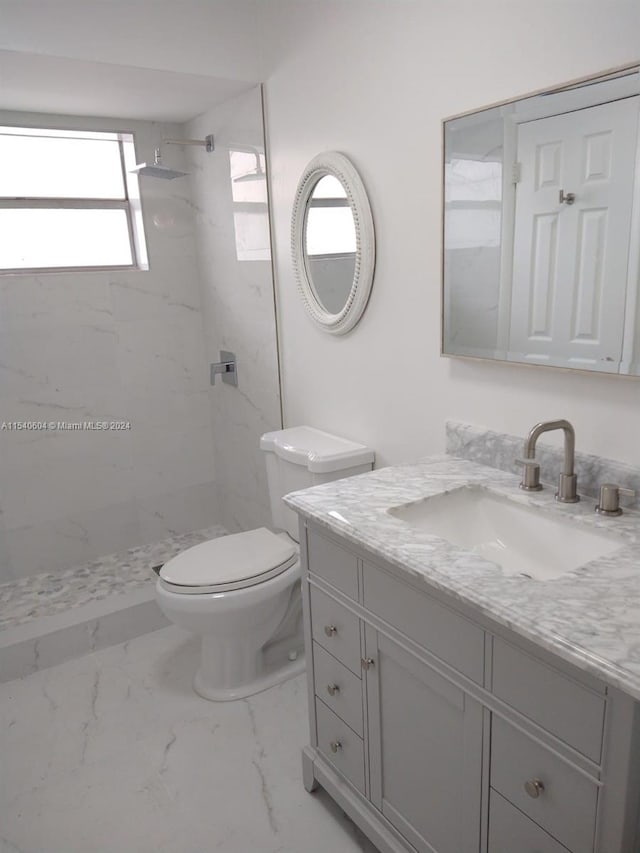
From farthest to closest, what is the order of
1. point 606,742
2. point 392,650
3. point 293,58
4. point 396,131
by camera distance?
point 293,58 → point 396,131 → point 392,650 → point 606,742

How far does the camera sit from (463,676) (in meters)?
1.15

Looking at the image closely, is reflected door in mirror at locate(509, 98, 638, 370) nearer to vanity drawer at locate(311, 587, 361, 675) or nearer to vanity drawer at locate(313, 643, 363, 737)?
vanity drawer at locate(311, 587, 361, 675)

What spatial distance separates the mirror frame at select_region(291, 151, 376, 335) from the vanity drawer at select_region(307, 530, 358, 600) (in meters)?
0.84

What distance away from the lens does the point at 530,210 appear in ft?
4.79

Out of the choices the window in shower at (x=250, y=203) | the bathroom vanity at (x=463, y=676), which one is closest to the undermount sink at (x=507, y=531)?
the bathroom vanity at (x=463, y=676)

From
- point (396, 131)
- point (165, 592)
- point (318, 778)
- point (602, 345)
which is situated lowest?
point (318, 778)

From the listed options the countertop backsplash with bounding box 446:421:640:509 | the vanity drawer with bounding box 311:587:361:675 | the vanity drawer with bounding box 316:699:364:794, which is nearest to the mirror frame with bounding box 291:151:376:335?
the countertop backsplash with bounding box 446:421:640:509

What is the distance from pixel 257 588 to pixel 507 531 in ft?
2.90

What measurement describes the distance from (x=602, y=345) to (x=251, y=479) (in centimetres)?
198

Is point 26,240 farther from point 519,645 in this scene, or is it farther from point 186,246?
point 519,645

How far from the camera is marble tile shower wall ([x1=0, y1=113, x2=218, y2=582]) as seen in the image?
287cm

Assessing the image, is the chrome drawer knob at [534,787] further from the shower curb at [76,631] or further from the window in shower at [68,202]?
the window in shower at [68,202]

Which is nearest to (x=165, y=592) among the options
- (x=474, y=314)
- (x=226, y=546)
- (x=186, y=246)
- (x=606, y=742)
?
(x=226, y=546)

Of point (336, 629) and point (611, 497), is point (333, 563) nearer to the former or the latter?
point (336, 629)
